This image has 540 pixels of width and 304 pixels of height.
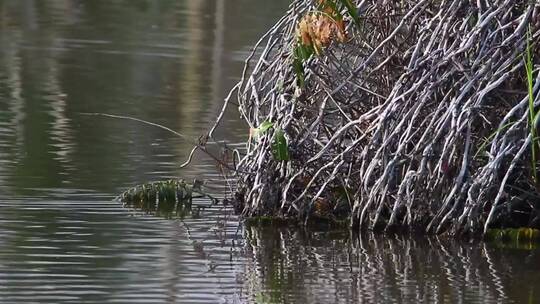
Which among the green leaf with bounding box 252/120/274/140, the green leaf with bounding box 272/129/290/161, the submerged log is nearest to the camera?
the green leaf with bounding box 252/120/274/140

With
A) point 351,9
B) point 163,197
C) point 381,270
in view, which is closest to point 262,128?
point 351,9

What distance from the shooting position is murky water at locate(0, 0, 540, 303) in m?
8.51

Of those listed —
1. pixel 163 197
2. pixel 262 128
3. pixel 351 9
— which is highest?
pixel 351 9

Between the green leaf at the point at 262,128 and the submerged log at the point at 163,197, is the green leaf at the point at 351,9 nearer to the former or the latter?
the green leaf at the point at 262,128

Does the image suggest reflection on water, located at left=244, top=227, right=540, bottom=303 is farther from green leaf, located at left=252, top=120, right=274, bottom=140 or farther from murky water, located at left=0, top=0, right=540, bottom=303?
green leaf, located at left=252, top=120, right=274, bottom=140

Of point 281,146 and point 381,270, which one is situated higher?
point 281,146

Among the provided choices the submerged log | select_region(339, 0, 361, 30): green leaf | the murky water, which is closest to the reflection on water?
the murky water

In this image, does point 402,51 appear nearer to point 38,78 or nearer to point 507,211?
point 507,211

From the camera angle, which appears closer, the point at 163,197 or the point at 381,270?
the point at 381,270

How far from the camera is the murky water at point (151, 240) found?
851 centimetres

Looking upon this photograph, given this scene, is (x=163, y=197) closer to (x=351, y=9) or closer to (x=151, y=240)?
(x=151, y=240)

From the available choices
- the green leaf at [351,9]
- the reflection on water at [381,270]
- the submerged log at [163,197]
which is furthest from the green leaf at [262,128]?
the submerged log at [163,197]

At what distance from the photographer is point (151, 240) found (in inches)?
386

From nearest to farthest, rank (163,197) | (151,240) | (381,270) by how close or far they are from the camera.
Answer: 1. (381,270)
2. (151,240)
3. (163,197)
